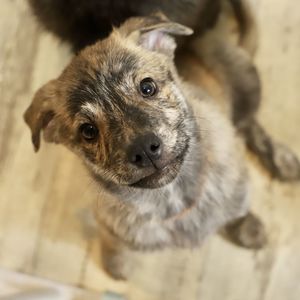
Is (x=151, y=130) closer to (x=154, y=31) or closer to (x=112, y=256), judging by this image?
(x=154, y=31)

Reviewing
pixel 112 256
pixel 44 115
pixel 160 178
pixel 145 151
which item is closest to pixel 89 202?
pixel 112 256

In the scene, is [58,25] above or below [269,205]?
above

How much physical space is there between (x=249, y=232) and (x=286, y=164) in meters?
0.36

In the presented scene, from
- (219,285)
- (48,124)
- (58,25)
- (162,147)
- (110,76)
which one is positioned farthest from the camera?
(219,285)

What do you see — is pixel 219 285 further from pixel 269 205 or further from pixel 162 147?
pixel 162 147

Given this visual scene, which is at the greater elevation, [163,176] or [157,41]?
[157,41]

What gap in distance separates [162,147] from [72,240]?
3.62 ft

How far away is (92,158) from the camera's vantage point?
1.63 meters

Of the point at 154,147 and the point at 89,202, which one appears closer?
the point at 154,147

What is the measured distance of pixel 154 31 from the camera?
171cm

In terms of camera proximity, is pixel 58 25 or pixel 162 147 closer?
pixel 162 147

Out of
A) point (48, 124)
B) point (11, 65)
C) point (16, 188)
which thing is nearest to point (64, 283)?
point (16, 188)

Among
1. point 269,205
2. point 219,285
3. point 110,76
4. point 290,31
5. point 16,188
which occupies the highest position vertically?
point 290,31

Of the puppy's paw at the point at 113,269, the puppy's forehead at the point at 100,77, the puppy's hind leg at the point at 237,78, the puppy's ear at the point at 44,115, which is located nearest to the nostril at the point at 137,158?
the puppy's forehead at the point at 100,77
